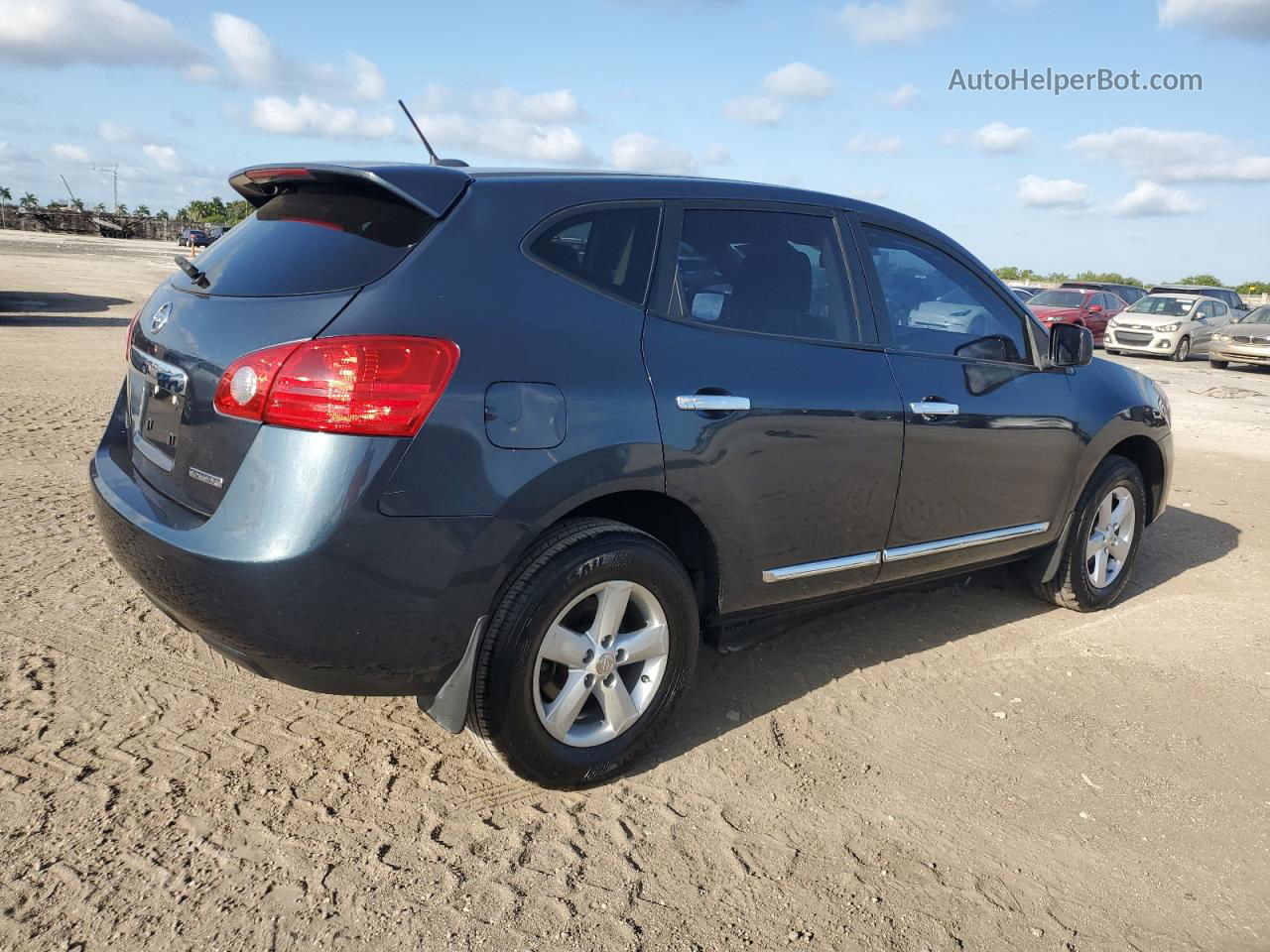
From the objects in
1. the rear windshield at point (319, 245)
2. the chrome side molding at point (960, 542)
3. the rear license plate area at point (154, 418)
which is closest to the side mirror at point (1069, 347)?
the chrome side molding at point (960, 542)

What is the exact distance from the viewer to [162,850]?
2656 millimetres

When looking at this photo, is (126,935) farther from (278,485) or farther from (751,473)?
(751,473)

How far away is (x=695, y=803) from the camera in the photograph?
3.12 metres

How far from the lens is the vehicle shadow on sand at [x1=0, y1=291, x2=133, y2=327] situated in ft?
49.9

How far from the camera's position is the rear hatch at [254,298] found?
8.91 feet

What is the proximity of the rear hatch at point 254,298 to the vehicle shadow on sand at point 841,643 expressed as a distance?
5.34ft

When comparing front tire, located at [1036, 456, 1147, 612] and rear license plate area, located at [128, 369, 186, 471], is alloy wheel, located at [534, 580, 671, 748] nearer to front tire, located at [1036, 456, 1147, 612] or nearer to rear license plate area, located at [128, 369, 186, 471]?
rear license plate area, located at [128, 369, 186, 471]

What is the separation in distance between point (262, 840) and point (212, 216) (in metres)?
93.3

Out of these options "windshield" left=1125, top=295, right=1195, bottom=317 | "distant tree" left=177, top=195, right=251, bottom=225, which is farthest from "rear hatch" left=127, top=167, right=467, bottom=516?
"distant tree" left=177, top=195, right=251, bottom=225

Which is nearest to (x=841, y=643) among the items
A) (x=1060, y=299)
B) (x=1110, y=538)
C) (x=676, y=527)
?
(x=676, y=527)

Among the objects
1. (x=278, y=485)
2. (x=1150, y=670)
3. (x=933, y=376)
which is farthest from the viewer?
(x=1150, y=670)

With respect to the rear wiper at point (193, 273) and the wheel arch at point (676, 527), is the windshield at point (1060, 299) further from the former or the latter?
the rear wiper at point (193, 273)

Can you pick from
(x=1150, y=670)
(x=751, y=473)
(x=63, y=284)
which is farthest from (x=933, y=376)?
(x=63, y=284)

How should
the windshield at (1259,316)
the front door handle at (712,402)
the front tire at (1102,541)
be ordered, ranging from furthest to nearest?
the windshield at (1259,316) → the front tire at (1102,541) → the front door handle at (712,402)
